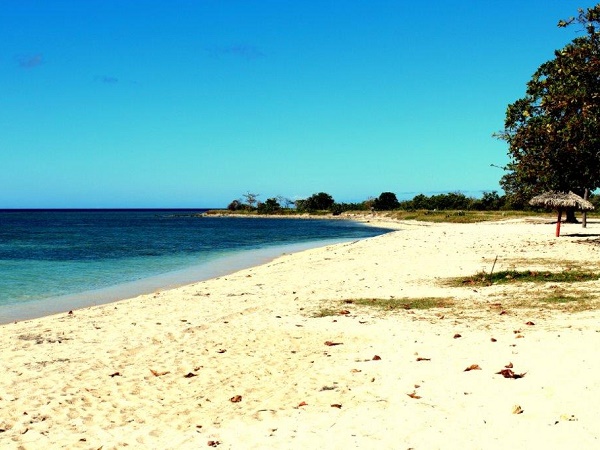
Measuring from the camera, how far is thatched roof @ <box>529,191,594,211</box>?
108 feet

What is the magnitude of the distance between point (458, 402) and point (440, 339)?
Result: 2.91 m

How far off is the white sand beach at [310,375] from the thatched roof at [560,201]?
832 inches

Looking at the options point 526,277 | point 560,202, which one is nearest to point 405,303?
point 526,277

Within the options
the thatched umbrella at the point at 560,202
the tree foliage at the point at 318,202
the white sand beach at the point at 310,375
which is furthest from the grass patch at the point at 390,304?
the tree foliage at the point at 318,202

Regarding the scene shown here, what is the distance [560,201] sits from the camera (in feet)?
108

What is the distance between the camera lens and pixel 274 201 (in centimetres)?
18100

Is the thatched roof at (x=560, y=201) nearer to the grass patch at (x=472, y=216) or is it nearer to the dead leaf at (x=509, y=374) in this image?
the dead leaf at (x=509, y=374)

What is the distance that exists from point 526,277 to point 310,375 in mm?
11050

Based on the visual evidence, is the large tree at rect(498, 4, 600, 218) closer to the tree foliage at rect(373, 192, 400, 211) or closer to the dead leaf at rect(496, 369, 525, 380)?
the dead leaf at rect(496, 369, 525, 380)

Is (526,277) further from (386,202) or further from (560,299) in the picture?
(386,202)

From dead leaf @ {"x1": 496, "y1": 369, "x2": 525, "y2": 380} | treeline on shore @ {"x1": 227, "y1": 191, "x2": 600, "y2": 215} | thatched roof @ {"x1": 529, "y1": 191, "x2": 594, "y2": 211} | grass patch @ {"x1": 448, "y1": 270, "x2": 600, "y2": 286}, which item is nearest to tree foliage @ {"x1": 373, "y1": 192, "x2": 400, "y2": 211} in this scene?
treeline on shore @ {"x1": 227, "y1": 191, "x2": 600, "y2": 215}

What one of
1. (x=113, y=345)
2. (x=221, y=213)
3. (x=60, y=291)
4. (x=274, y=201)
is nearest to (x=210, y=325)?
(x=113, y=345)

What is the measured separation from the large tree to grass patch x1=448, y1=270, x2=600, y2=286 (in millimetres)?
5947

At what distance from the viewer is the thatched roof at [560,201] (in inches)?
1294
